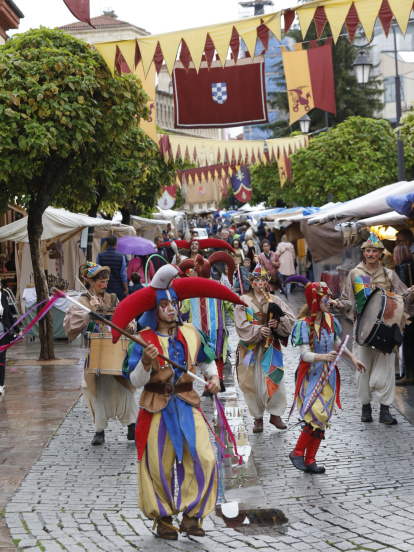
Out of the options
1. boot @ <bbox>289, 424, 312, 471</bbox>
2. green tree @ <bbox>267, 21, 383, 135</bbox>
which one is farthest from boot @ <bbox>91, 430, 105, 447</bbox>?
green tree @ <bbox>267, 21, 383, 135</bbox>

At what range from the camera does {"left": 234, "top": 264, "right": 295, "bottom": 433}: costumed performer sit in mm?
8742

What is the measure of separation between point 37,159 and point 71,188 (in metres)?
1.30

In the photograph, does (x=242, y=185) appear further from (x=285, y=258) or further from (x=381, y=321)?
(x=381, y=321)

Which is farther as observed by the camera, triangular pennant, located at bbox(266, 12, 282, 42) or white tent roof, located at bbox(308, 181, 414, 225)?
white tent roof, located at bbox(308, 181, 414, 225)

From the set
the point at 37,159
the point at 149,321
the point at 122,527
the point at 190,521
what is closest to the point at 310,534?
the point at 190,521

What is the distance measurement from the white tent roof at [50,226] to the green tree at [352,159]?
12032 millimetres

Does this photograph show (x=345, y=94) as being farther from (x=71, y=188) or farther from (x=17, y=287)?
(x=71, y=188)

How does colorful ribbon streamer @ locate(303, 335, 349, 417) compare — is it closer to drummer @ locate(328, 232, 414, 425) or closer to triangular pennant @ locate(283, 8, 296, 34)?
drummer @ locate(328, 232, 414, 425)

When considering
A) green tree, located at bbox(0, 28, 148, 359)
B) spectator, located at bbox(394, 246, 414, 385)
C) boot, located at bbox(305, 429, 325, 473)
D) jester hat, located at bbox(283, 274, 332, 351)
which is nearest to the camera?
boot, located at bbox(305, 429, 325, 473)

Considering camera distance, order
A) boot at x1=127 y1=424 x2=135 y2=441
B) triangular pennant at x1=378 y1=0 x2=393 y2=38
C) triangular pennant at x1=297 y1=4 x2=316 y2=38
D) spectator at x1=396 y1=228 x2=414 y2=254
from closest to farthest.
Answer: boot at x1=127 y1=424 x2=135 y2=441 < triangular pennant at x1=378 y1=0 x2=393 y2=38 < triangular pennant at x1=297 y1=4 x2=316 y2=38 < spectator at x1=396 y1=228 x2=414 y2=254

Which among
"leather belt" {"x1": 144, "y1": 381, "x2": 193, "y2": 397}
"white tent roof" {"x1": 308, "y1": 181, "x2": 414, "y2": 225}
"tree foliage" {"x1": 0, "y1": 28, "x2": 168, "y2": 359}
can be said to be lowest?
"leather belt" {"x1": 144, "y1": 381, "x2": 193, "y2": 397}

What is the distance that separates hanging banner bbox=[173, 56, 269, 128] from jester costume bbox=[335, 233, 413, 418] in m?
5.24

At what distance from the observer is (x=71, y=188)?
14391mm

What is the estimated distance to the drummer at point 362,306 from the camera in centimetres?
888
